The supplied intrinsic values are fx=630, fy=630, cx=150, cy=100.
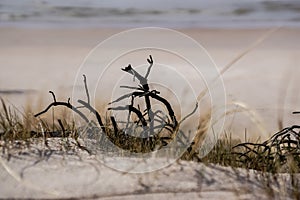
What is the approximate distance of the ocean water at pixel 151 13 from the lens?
323 inches

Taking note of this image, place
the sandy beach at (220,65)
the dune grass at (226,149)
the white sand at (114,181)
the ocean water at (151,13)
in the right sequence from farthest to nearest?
the ocean water at (151,13) → the sandy beach at (220,65) → the dune grass at (226,149) → the white sand at (114,181)

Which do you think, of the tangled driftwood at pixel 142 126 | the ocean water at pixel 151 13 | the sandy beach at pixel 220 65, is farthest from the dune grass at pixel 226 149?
the ocean water at pixel 151 13

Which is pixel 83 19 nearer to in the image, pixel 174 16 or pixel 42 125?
pixel 174 16

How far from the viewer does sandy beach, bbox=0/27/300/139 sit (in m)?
4.27

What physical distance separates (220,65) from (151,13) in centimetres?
290

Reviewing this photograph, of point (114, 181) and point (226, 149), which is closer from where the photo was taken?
point (114, 181)

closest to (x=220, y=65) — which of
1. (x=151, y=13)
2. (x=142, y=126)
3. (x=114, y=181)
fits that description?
(x=151, y=13)

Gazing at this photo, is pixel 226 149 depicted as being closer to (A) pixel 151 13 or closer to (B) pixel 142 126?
(B) pixel 142 126

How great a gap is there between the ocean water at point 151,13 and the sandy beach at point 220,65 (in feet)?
1.09

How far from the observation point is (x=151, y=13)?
859cm

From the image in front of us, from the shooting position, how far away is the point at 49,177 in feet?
5.70

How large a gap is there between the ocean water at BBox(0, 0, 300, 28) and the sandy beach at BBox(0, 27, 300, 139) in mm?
332

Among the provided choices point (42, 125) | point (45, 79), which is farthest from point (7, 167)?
point (45, 79)

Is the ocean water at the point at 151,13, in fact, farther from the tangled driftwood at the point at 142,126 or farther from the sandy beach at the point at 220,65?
the tangled driftwood at the point at 142,126
